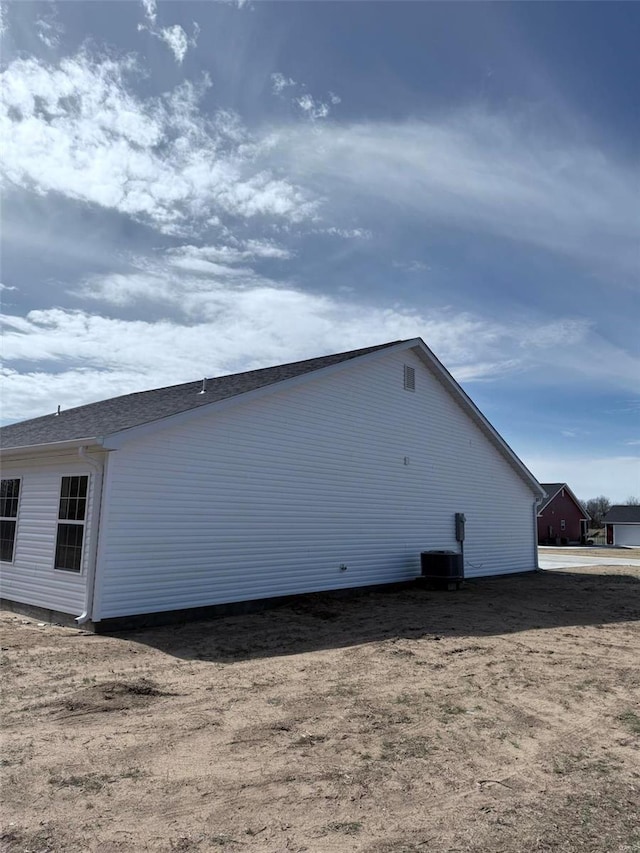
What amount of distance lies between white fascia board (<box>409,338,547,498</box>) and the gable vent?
537 millimetres

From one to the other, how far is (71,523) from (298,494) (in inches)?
170

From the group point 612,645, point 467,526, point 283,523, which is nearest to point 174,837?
point 612,645

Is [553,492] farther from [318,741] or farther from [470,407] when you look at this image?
[318,741]

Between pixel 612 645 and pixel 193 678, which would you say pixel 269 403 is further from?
pixel 612 645

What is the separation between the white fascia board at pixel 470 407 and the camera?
636 inches

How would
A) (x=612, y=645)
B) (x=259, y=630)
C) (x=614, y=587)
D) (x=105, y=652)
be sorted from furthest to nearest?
(x=614, y=587), (x=259, y=630), (x=612, y=645), (x=105, y=652)

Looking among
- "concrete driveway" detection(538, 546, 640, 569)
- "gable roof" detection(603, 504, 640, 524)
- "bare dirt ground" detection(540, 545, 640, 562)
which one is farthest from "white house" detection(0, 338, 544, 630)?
"gable roof" detection(603, 504, 640, 524)

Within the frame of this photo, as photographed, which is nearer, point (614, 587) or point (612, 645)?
point (612, 645)

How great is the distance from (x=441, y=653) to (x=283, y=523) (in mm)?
4643

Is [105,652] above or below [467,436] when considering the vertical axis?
below

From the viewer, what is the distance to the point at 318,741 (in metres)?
4.97

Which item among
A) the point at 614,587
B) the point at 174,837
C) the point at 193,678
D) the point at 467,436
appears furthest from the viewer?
the point at 467,436

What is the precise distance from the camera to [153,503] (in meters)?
9.92

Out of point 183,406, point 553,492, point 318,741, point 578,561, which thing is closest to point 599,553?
point 578,561
